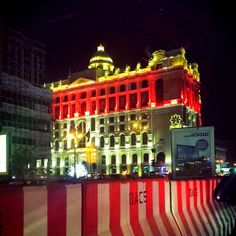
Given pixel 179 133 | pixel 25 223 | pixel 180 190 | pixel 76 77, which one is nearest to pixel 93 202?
pixel 25 223

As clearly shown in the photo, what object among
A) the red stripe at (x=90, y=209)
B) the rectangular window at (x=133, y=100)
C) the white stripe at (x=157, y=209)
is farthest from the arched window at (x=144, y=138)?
the red stripe at (x=90, y=209)

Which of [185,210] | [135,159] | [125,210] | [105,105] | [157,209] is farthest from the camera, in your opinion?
[105,105]

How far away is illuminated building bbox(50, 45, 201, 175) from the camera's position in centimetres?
8319

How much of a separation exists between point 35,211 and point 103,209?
52.2 inches

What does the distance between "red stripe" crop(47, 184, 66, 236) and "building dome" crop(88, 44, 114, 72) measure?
97908mm

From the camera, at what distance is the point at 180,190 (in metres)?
7.75

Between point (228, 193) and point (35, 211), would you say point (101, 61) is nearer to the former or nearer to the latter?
point (35, 211)

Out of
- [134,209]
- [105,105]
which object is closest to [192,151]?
[134,209]

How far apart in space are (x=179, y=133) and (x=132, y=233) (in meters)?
9.55

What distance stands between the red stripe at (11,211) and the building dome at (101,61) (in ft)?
323

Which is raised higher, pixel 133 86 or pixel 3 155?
pixel 133 86

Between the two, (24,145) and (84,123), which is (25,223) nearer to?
(24,145)

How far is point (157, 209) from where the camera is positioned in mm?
6703

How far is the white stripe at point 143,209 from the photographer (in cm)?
605
